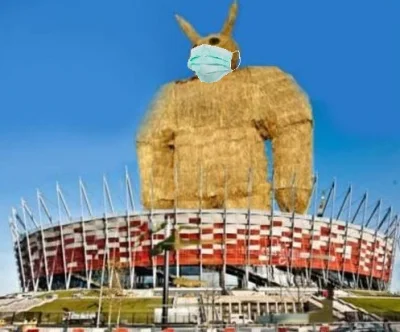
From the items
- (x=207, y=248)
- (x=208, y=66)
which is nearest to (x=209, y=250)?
(x=207, y=248)

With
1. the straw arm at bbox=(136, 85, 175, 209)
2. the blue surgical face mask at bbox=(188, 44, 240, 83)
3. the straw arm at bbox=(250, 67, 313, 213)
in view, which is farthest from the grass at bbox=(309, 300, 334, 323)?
the straw arm at bbox=(136, 85, 175, 209)

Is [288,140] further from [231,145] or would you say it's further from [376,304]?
[376,304]

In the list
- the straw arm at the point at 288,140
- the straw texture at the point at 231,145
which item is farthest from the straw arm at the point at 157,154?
the straw arm at the point at 288,140

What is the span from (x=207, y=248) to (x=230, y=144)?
1189 cm

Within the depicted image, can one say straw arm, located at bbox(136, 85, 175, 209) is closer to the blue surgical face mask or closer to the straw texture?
the straw texture

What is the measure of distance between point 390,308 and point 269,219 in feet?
68.1

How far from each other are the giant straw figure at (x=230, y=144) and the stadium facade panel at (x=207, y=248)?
2812mm

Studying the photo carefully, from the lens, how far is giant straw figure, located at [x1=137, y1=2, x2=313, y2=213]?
76000 millimetres

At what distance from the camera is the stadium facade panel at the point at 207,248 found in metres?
73.1

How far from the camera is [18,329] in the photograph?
93.6 ft

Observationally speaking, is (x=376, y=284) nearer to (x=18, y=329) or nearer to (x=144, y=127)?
(x=144, y=127)

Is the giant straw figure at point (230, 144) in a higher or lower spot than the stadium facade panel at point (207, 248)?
higher

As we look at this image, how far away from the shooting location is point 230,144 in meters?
76.4

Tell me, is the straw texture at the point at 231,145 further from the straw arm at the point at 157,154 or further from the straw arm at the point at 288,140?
the straw arm at the point at 157,154
